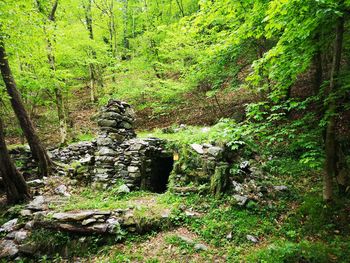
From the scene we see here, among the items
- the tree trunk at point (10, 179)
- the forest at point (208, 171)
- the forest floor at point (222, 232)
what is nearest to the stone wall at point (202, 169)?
the forest at point (208, 171)

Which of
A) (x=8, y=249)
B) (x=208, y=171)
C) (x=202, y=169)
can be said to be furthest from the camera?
(x=202, y=169)

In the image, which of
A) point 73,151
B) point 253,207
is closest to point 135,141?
point 73,151

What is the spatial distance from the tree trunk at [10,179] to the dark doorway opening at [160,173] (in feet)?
14.4

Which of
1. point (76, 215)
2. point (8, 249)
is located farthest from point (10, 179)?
point (76, 215)

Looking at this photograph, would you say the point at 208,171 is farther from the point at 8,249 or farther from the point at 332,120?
the point at 8,249

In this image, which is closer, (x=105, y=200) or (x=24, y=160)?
(x=105, y=200)

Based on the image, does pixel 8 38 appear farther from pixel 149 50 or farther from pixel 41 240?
pixel 149 50

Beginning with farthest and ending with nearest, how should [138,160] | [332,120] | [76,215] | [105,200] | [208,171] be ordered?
[138,160], [208,171], [105,200], [76,215], [332,120]

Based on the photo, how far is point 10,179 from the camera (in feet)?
23.7

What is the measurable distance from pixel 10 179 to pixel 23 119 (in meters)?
2.57

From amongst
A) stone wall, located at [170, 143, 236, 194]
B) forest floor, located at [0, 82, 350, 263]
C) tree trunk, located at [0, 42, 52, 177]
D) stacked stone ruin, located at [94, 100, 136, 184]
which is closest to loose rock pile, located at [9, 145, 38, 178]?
tree trunk, located at [0, 42, 52, 177]

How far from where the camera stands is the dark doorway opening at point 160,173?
9555 mm

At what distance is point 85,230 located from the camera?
5879mm

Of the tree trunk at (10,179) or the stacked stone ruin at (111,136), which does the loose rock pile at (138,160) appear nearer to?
the stacked stone ruin at (111,136)
